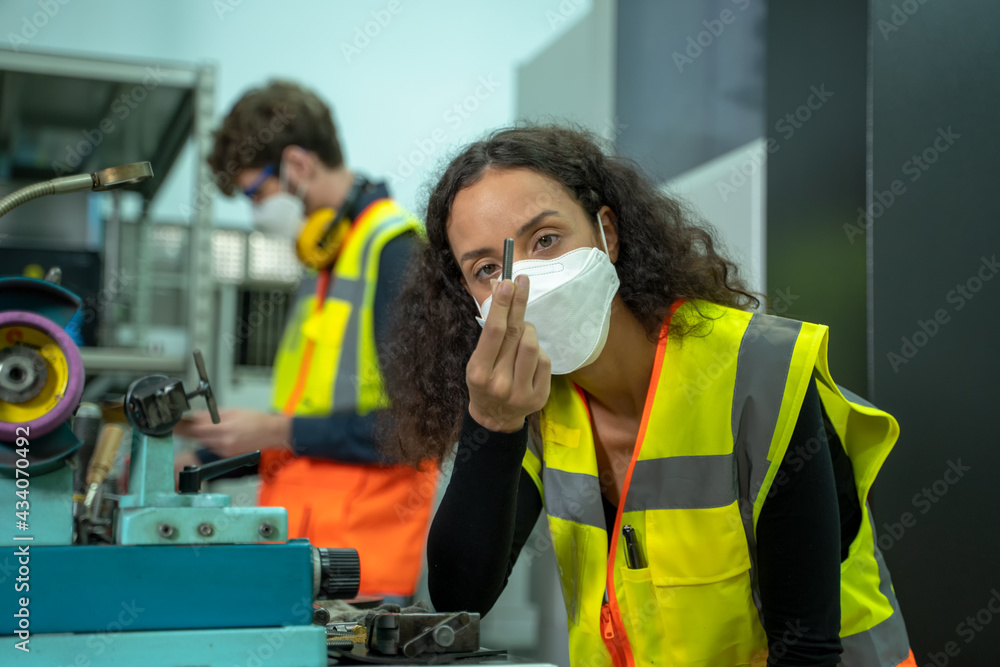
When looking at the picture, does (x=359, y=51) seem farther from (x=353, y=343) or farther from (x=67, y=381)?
(x=67, y=381)

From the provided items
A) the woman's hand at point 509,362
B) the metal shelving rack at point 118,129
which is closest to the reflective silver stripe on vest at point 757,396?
the woman's hand at point 509,362

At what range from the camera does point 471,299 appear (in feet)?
4.17

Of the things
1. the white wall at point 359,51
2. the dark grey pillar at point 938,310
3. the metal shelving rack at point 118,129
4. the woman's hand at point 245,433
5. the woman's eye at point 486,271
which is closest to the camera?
the woman's eye at point 486,271

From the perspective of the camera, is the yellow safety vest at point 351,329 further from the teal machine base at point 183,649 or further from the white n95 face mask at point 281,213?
the teal machine base at point 183,649

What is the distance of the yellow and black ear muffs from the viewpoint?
1.86 meters

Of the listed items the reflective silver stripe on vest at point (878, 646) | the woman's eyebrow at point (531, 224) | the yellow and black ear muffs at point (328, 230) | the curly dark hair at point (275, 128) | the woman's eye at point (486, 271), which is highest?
the curly dark hair at point (275, 128)

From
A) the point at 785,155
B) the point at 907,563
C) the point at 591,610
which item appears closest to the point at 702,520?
the point at 591,610

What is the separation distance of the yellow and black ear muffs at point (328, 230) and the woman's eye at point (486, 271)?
2.64ft

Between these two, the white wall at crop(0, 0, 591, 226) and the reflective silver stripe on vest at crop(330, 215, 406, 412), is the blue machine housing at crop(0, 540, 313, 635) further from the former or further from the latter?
the white wall at crop(0, 0, 591, 226)

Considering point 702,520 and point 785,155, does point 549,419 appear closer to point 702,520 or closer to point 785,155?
point 702,520

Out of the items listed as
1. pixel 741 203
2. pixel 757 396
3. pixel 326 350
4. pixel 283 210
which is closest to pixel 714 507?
pixel 757 396

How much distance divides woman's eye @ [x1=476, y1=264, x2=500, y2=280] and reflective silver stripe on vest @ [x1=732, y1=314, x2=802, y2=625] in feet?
1.06

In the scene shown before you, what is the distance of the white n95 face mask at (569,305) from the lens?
1.08 m

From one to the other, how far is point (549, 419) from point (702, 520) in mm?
259
